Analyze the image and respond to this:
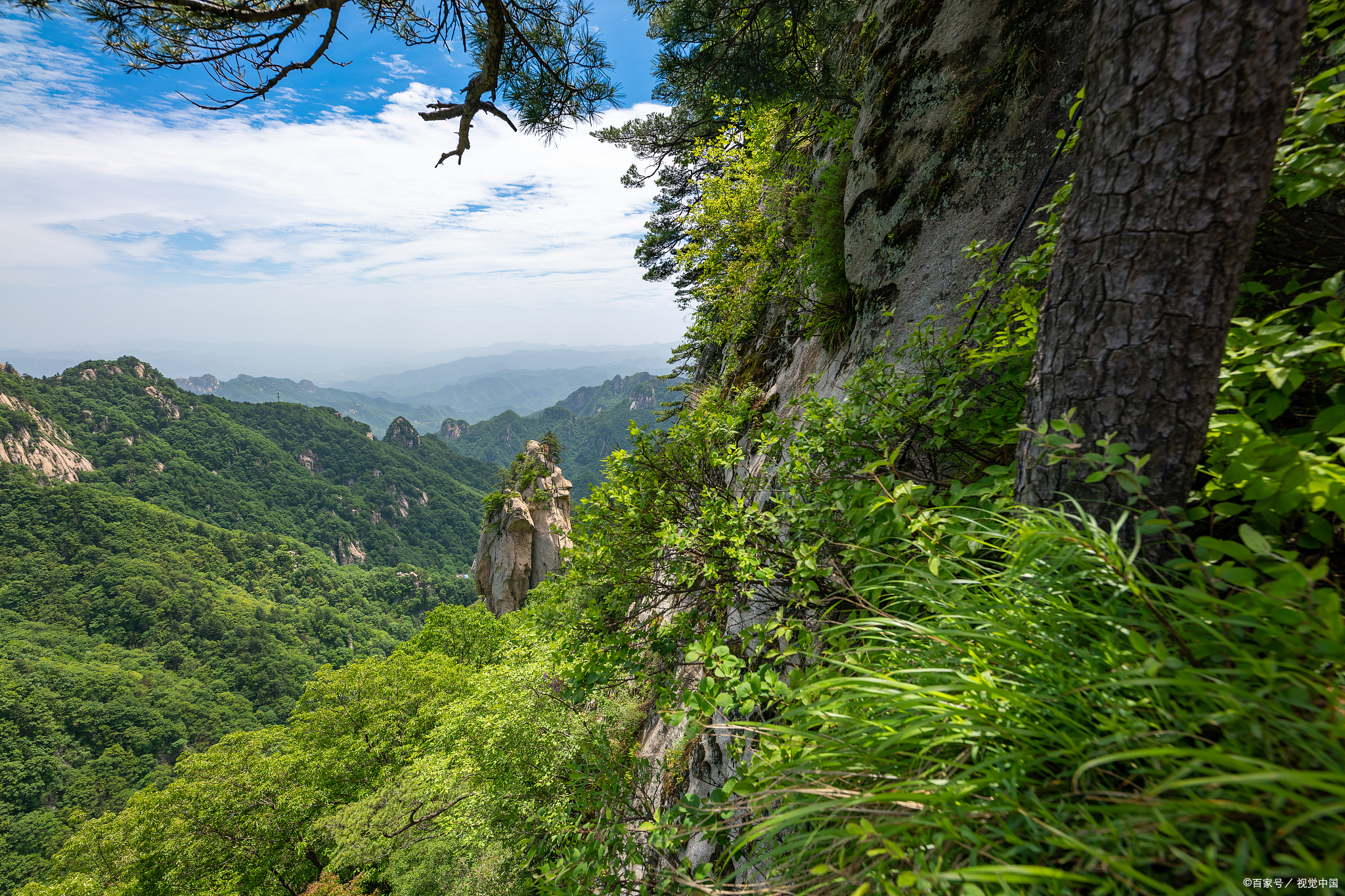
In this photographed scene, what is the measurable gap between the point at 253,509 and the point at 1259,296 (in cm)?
13873

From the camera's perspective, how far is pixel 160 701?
5069cm

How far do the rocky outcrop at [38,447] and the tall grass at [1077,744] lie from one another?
137 metres

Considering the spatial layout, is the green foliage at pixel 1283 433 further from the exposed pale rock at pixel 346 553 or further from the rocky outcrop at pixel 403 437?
the rocky outcrop at pixel 403 437

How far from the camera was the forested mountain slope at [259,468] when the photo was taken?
97562 mm

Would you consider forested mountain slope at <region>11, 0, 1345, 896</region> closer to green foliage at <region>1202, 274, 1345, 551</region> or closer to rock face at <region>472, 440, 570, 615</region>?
green foliage at <region>1202, 274, 1345, 551</region>

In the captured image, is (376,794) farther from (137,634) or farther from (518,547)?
(137,634)

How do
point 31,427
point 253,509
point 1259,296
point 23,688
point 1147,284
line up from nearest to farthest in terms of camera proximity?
point 1147,284, point 1259,296, point 23,688, point 31,427, point 253,509

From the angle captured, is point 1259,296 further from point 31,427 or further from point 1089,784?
point 31,427

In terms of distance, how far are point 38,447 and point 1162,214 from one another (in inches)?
5676

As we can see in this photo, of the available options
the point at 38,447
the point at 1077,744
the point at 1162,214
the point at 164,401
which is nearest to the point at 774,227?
the point at 1162,214

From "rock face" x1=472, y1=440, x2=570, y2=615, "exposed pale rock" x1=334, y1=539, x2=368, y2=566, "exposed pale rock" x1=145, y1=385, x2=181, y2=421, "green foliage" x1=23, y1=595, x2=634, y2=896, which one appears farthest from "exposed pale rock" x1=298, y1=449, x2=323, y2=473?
"green foliage" x1=23, y1=595, x2=634, y2=896

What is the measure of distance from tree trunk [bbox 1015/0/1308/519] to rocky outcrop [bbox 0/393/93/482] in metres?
138

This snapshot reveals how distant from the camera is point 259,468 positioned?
112 meters

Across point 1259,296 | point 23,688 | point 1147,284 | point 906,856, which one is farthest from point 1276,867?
point 23,688
